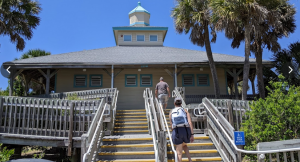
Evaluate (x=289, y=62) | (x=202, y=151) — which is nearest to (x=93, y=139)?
(x=202, y=151)

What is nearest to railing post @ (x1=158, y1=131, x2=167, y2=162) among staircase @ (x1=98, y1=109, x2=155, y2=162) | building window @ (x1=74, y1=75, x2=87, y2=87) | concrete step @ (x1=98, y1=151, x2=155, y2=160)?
staircase @ (x1=98, y1=109, x2=155, y2=162)

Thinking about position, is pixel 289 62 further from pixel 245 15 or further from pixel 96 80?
pixel 96 80

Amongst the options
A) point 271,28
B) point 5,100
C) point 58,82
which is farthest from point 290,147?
point 58,82

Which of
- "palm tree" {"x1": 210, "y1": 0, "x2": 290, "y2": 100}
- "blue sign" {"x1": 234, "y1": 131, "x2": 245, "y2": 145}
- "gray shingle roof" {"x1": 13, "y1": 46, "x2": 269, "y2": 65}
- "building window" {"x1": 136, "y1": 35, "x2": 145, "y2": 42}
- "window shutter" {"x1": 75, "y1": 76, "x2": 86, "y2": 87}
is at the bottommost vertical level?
"blue sign" {"x1": 234, "y1": 131, "x2": 245, "y2": 145}

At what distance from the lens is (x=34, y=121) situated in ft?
29.8

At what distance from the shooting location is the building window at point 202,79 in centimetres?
1756

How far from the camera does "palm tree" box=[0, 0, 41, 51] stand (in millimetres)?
14617

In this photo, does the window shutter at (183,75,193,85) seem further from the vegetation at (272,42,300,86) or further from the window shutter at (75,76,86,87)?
the window shutter at (75,76,86,87)

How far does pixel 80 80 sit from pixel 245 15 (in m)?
11.0

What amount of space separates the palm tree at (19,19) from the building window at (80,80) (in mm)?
3813

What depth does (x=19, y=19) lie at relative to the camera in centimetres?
1509

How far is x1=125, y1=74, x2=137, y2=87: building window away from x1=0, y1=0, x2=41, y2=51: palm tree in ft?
21.8

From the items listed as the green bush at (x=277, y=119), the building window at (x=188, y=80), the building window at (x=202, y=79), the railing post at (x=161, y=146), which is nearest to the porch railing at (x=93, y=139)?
the railing post at (x=161, y=146)

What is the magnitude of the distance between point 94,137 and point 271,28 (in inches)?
497
